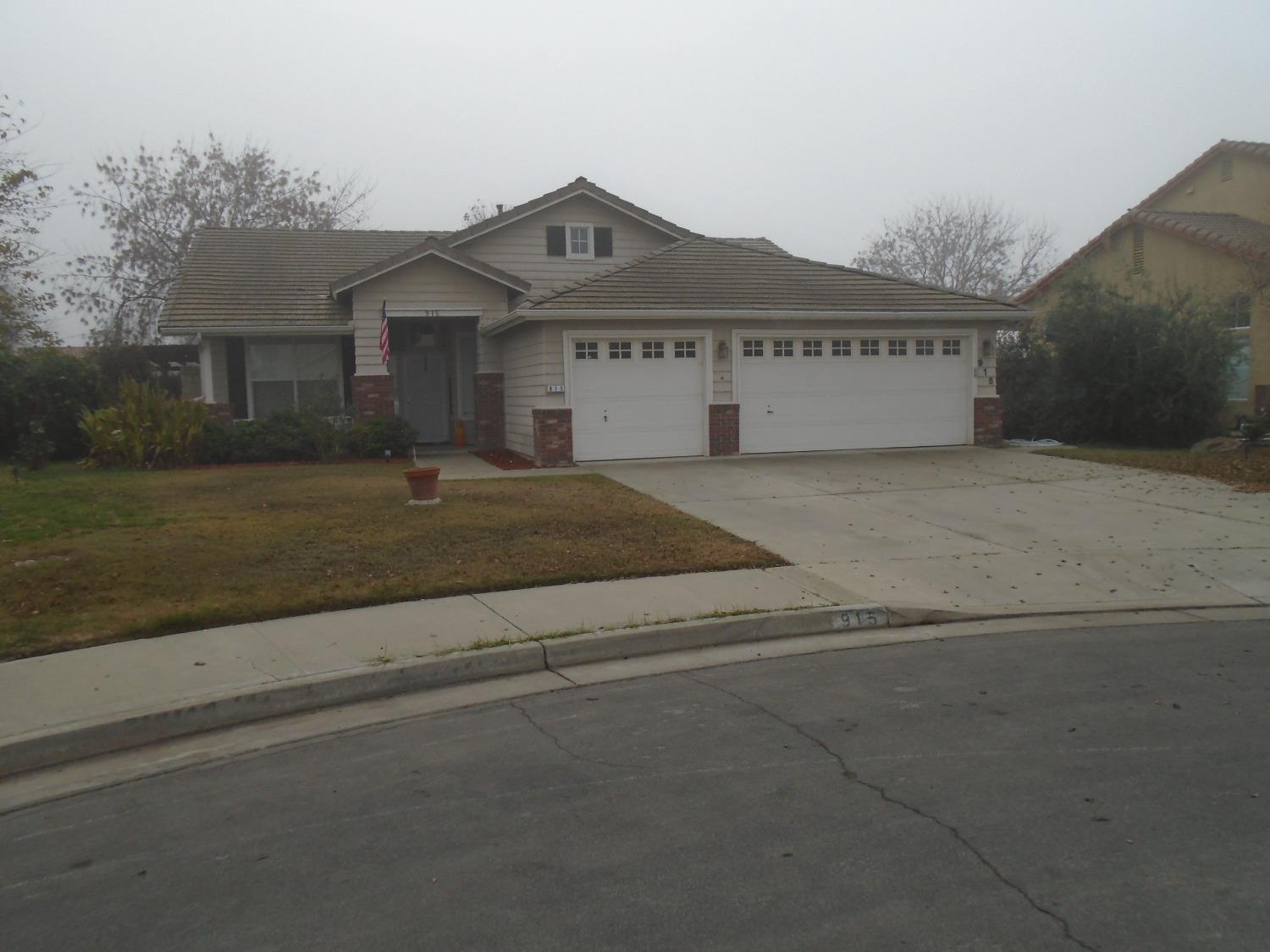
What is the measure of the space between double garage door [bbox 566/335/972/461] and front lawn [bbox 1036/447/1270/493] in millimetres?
2509

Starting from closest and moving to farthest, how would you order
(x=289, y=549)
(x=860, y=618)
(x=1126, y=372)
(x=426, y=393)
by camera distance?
(x=860, y=618), (x=289, y=549), (x=1126, y=372), (x=426, y=393)

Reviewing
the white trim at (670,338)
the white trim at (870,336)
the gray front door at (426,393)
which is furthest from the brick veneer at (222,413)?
the white trim at (870,336)

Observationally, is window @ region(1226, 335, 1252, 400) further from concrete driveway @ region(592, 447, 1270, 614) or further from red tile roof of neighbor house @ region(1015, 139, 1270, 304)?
concrete driveway @ region(592, 447, 1270, 614)

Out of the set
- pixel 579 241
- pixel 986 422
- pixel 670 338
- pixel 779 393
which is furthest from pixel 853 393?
pixel 579 241

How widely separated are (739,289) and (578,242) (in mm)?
5514

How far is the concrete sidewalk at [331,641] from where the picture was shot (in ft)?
Result: 20.0

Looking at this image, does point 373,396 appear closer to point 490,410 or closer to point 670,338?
point 490,410

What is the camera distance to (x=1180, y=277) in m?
26.0

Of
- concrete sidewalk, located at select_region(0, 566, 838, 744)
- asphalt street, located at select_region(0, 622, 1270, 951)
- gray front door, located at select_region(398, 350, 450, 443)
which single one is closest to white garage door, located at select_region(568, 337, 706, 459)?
gray front door, located at select_region(398, 350, 450, 443)

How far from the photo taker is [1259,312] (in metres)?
23.8

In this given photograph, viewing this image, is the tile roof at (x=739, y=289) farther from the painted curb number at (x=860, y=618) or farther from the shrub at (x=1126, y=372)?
the painted curb number at (x=860, y=618)

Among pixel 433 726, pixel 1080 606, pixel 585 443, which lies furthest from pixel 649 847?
pixel 585 443

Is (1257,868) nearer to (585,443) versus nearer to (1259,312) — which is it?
(585,443)

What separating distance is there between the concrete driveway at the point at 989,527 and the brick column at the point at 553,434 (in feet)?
2.84
